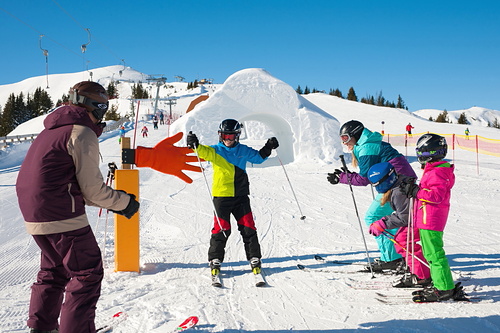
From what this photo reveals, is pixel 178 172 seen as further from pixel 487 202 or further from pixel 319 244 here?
pixel 487 202

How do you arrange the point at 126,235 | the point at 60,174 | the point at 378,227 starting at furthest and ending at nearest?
the point at 126,235, the point at 378,227, the point at 60,174

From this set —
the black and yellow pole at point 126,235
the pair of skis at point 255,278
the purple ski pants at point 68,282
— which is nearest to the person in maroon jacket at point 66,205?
the purple ski pants at point 68,282

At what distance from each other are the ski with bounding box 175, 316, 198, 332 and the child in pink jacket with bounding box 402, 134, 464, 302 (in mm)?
2018

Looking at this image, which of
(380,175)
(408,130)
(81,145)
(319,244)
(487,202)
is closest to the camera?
(81,145)

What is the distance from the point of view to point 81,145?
2193 millimetres

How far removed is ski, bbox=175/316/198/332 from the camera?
291 cm

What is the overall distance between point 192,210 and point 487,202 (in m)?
7.19

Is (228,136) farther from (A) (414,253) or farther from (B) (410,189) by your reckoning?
(A) (414,253)

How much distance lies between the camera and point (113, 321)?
3029mm

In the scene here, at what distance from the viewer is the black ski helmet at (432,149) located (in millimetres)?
3521

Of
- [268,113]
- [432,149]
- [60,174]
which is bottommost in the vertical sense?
[60,174]

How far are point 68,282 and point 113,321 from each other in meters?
0.80

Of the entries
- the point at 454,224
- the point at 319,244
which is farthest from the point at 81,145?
the point at 454,224

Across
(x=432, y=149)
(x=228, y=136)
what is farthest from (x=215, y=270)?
(x=432, y=149)
